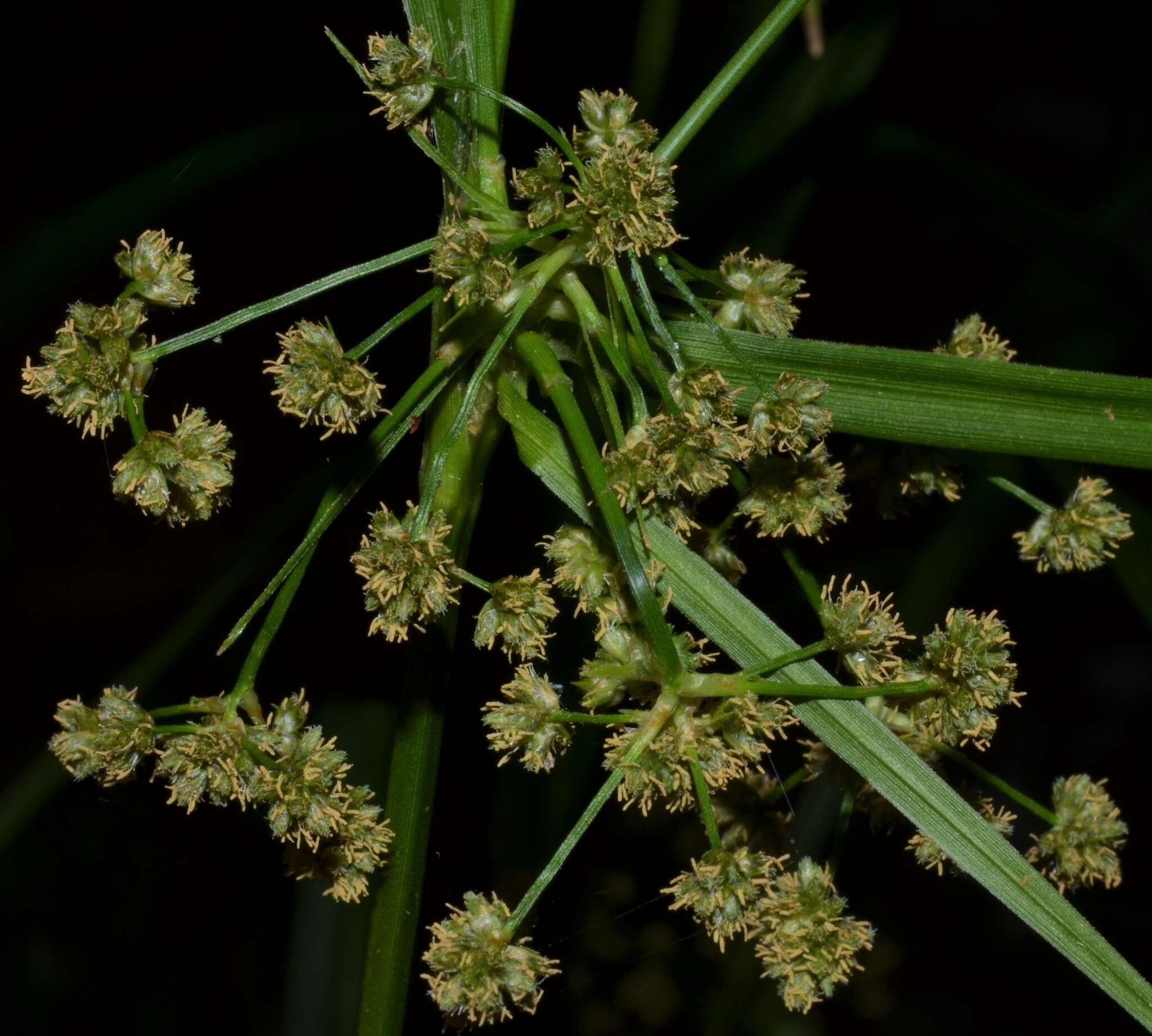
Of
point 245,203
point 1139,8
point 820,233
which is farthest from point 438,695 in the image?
point 1139,8

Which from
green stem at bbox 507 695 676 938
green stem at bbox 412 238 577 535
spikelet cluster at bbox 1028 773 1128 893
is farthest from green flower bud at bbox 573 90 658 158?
spikelet cluster at bbox 1028 773 1128 893

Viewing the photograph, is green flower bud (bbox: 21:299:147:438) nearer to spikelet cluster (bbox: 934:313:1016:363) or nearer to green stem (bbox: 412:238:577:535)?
green stem (bbox: 412:238:577:535)

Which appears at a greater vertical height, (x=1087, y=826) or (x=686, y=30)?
(x=686, y=30)

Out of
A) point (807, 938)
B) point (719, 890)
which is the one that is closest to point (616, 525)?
point (719, 890)

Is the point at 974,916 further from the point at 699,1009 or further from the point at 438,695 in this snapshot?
the point at 438,695

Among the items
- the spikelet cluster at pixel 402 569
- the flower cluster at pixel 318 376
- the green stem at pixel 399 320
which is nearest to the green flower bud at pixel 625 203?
the green stem at pixel 399 320

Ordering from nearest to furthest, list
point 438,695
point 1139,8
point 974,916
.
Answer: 1. point 438,695
2. point 1139,8
3. point 974,916
